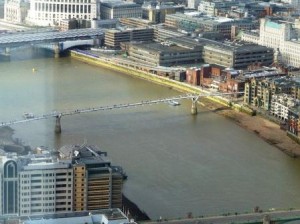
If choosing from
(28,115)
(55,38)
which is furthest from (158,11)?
(28,115)

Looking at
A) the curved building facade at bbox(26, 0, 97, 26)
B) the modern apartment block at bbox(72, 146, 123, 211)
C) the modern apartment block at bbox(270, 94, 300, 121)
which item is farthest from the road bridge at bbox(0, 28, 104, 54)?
the modern apartment block at bbox(72, 146, 123, 211)

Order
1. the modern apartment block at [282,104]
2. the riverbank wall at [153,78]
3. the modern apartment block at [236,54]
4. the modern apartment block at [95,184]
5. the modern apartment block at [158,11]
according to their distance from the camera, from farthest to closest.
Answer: the modern apartment block at [158,11]
the modern apartment block at [236,54]
the riverbank wall at [153,78]
the modern apartment block at [282,104]
the modern apartment block at [95,184]

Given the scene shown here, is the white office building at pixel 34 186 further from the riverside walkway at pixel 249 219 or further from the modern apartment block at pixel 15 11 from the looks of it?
the modern apartment block at pixel 15 11

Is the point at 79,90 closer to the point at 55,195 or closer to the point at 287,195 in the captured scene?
the point at 287,195

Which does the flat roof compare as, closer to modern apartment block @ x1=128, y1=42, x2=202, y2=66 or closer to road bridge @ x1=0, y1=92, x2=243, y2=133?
modern apartment block @ x1=128, y1=42, x2=202, y2=66

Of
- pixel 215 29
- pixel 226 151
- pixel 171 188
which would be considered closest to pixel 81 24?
pixel 215 29

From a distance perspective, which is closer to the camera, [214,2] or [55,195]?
[55,195]

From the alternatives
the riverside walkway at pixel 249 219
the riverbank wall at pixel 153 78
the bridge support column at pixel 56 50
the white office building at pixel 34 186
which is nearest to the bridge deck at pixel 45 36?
the bridge support column at pixel 56 50
